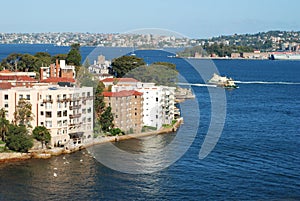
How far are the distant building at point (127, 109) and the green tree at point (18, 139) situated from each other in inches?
145

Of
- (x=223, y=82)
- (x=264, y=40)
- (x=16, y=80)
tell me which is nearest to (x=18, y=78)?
(x=16, y=80)

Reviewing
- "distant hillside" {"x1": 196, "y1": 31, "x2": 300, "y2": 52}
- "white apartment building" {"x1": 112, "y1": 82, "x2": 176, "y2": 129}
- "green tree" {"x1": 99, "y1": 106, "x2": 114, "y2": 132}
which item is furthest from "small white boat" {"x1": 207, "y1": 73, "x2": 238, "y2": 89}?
"distant hillside" {"x1": 196, "y1": 31, "x2": 300, "y2": 52}

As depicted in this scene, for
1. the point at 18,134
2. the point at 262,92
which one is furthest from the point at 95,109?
the point at 262,92

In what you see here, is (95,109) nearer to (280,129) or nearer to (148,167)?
(148,167)

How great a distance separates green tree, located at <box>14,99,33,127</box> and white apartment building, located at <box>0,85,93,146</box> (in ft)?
0.40

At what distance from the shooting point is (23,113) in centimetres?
1573

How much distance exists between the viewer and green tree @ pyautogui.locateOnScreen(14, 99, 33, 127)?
15766 millimetres

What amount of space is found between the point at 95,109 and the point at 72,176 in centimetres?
505

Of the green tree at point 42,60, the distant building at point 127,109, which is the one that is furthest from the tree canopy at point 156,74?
the distant building at point 127,109

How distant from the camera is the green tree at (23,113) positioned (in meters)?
15.8

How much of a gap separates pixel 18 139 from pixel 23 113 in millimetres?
1088

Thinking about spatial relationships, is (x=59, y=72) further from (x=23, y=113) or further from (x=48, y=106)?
(x=23, y=113)

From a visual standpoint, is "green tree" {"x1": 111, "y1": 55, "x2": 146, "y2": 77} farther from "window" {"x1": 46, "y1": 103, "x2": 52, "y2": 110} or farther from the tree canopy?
"window" {"x1": 46, "y1": 103, "x2": 52, "y2": 110}

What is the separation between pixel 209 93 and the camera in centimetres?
3120
